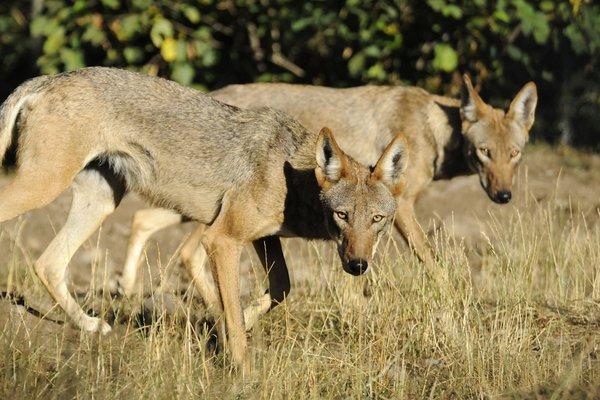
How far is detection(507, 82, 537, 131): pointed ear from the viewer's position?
8.42 meters

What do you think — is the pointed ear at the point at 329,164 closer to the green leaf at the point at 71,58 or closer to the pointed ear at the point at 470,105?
the pointed ear at the point at 470,105

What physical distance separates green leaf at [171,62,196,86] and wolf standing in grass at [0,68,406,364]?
13.2ft

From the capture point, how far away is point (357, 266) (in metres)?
5.59

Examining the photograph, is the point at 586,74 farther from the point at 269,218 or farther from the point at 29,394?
the point at 29,394

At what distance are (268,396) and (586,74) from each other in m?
9.33

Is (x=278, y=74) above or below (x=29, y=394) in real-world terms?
below

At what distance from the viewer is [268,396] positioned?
511 centimetres

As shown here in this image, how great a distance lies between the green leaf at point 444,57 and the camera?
10.2 metres

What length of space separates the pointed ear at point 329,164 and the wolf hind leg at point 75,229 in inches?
66.0

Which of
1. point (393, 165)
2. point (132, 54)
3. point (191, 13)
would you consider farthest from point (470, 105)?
point (132, 54)

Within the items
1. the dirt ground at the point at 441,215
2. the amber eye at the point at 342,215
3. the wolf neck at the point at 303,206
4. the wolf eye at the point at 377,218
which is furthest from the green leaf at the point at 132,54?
the wolf eye at the point at 377,218

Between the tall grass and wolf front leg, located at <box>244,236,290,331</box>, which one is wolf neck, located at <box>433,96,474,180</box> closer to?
the tall grass

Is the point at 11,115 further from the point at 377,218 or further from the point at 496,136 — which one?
the point at 496,136

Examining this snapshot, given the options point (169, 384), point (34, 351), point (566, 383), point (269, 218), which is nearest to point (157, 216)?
point (269, 218)
